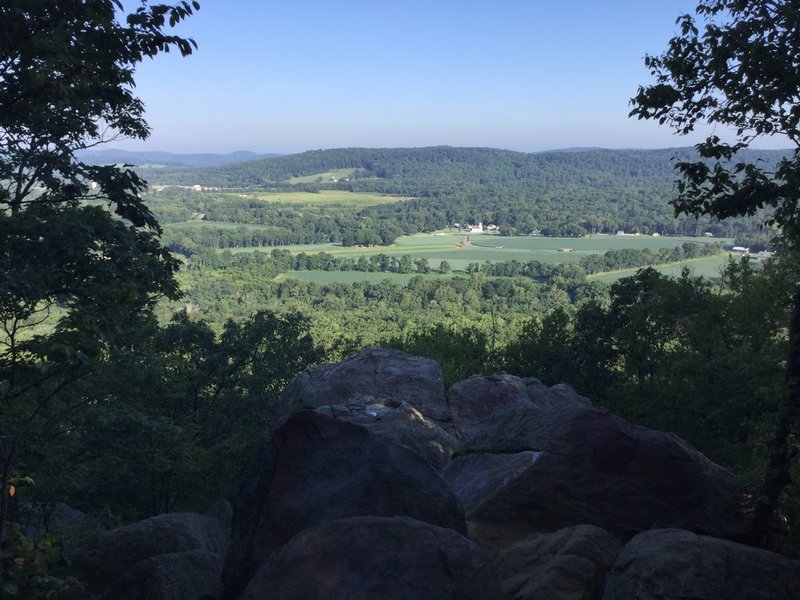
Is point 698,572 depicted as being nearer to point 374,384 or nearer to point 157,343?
point 374,384

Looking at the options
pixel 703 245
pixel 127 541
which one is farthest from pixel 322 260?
pixel 127 541

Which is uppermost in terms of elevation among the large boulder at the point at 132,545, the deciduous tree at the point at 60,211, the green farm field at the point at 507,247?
the deciduous tree at the point at 60,211

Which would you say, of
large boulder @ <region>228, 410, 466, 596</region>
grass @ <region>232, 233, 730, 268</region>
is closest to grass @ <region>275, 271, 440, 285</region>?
grass @ <region>232, 233, 730, 268</region>

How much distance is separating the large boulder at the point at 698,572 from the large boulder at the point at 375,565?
5.53 ft

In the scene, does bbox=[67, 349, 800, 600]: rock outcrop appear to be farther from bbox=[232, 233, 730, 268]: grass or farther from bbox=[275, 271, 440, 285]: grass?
bbox=[232, 233, 730, 268]: grass

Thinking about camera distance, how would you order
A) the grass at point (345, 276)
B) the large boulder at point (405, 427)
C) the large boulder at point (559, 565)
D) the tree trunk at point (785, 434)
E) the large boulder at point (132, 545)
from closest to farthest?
the large boulder at point (559, 565) < the tree trunk at point (785, 434) < the large boulder at point (132, 545) < the large boulder at point (405, 427) < the grass at point (345, 276)

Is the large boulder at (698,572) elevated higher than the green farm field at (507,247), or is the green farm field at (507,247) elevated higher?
the large boulder at (698,572)

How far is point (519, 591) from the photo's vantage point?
8445mm

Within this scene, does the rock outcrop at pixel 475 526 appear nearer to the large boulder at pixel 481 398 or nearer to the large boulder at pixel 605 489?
the large boulder at pixel 605 489

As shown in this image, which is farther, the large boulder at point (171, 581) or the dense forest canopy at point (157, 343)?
the large boulder at point (171, 581)

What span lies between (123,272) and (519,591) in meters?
6.86

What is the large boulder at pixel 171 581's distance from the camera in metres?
9.91

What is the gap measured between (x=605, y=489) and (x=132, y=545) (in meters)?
9.41

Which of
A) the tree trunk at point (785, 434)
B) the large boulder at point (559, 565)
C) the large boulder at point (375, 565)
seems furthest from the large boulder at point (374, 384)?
the large boulder at point (375, 565)
